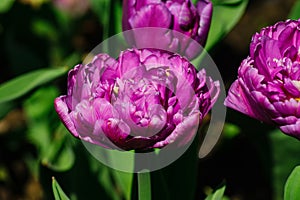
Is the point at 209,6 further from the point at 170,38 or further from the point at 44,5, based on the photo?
the point at 44,5

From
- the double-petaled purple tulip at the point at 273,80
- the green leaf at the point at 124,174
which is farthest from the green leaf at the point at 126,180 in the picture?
the double-petaled purple tulip at the point at 273,80

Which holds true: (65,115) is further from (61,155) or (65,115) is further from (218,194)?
(61,155)

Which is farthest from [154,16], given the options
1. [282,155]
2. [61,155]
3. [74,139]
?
[282,155]

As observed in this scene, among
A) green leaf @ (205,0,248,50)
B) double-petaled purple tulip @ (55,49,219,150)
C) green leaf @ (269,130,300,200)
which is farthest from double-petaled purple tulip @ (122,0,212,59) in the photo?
Answer: green leaf @ (269,130,300,200)

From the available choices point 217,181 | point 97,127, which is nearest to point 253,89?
point 97,127

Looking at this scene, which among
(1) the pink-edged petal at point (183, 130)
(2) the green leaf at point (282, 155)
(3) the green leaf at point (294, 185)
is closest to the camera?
(1) the pink-edged petal at point (183, 130)

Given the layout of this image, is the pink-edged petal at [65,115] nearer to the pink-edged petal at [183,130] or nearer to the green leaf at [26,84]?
the pink-edged petal at [183,130]
